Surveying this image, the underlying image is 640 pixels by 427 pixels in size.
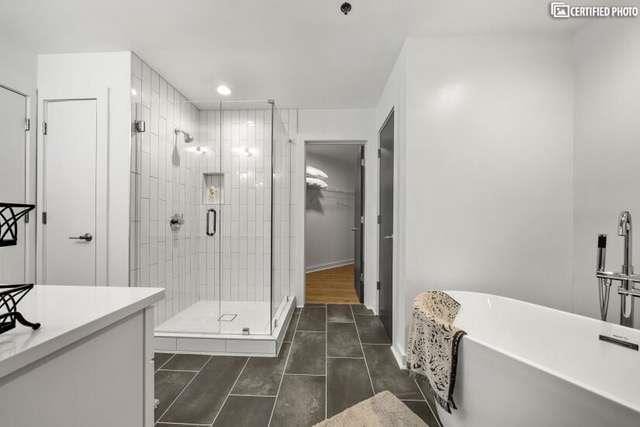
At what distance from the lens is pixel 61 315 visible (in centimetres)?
66

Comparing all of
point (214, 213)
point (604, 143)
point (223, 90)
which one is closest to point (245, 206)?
point (214, 213)

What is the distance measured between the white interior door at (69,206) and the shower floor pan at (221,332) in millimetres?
795

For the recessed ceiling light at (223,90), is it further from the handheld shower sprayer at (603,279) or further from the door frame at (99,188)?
the handheld shower sprayer at (603,279)

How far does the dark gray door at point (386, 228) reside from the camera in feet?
7.91

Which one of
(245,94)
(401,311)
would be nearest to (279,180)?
(245,94)

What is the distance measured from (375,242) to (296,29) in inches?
88.8

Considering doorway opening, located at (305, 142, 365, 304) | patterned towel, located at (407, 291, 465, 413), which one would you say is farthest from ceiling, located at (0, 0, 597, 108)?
doorway opening, located at (305, 142, 365, 304)

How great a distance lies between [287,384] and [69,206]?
222 centimetres

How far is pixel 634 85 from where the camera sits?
1.48 metres

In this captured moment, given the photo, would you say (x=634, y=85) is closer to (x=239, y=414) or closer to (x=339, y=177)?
(x=239, y=414)

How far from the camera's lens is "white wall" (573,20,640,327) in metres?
1.49

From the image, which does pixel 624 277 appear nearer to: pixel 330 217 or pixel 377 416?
pixel 377 416

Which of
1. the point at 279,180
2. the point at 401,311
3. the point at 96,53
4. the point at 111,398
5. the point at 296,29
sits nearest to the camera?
the point at 111,398
